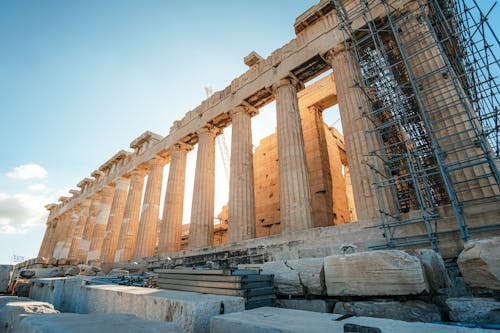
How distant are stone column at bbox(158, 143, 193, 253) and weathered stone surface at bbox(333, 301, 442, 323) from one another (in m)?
14.5

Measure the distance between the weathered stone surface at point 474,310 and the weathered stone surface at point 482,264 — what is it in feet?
0.86

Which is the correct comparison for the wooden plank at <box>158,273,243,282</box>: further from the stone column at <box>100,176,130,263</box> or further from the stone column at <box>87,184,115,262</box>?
the stone column at <box>87,184,115,262</box>

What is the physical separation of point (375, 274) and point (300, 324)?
1600 millimetres

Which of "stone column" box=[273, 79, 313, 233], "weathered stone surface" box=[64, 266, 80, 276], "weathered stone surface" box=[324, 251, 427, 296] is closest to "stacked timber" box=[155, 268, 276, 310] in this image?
"weathered stone surface" box=[324, 251, 427, 296]

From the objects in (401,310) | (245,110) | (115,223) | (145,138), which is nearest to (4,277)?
(401,310)

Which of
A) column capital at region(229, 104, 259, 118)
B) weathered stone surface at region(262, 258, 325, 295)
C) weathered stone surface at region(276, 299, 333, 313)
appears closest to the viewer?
weathered stone surface at region(276, 299, 333, 313)

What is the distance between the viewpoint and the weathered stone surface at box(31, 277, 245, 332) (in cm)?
261

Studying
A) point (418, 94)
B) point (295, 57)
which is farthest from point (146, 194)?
point (418, 94)

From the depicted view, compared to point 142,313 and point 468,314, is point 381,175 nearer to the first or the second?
point 468,314

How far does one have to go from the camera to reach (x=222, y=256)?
10648 mm

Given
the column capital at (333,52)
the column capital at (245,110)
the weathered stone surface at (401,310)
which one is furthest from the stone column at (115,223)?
the weathered stone surface at (401,310)

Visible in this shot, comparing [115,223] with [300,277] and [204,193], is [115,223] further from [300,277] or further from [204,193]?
[300,277]

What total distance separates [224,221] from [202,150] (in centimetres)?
967

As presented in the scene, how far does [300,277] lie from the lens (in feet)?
12.7
